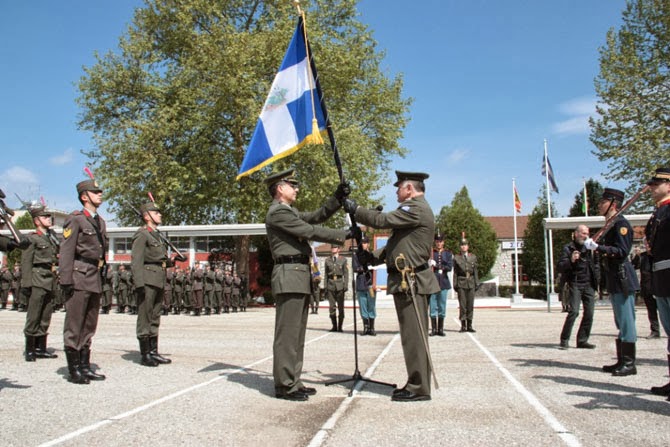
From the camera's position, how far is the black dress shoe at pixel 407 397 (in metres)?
5.21

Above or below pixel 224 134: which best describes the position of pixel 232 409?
below

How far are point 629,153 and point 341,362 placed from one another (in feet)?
79.5

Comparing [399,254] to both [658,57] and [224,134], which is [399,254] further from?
[658,57]

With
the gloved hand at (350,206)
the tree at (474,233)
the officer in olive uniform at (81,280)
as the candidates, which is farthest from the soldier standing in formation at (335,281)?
the tree at (474,233)

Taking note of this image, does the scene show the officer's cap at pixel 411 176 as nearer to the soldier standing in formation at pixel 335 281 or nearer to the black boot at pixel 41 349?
the black boot at pixel 41 349

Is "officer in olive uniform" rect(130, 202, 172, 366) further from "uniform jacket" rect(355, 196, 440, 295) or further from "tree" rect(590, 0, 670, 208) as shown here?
"tree" rect(590, 0, 670, 208)

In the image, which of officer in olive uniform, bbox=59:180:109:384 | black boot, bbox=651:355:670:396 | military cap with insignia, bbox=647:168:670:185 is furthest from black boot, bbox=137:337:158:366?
military cap with insignia, bbox=647:168:670:185

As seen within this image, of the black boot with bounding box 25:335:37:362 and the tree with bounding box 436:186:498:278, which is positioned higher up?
the tree with bounding box 436:186:498:278

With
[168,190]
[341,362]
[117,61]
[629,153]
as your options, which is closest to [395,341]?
[341,362]

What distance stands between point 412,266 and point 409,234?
334 millimetres

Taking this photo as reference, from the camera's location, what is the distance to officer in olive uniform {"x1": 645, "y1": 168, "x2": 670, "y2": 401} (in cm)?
552

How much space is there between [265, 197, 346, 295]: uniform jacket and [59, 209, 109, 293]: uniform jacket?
7.82 ft

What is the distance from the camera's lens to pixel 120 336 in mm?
11961

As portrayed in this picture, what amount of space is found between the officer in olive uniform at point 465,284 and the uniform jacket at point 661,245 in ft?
22.6
